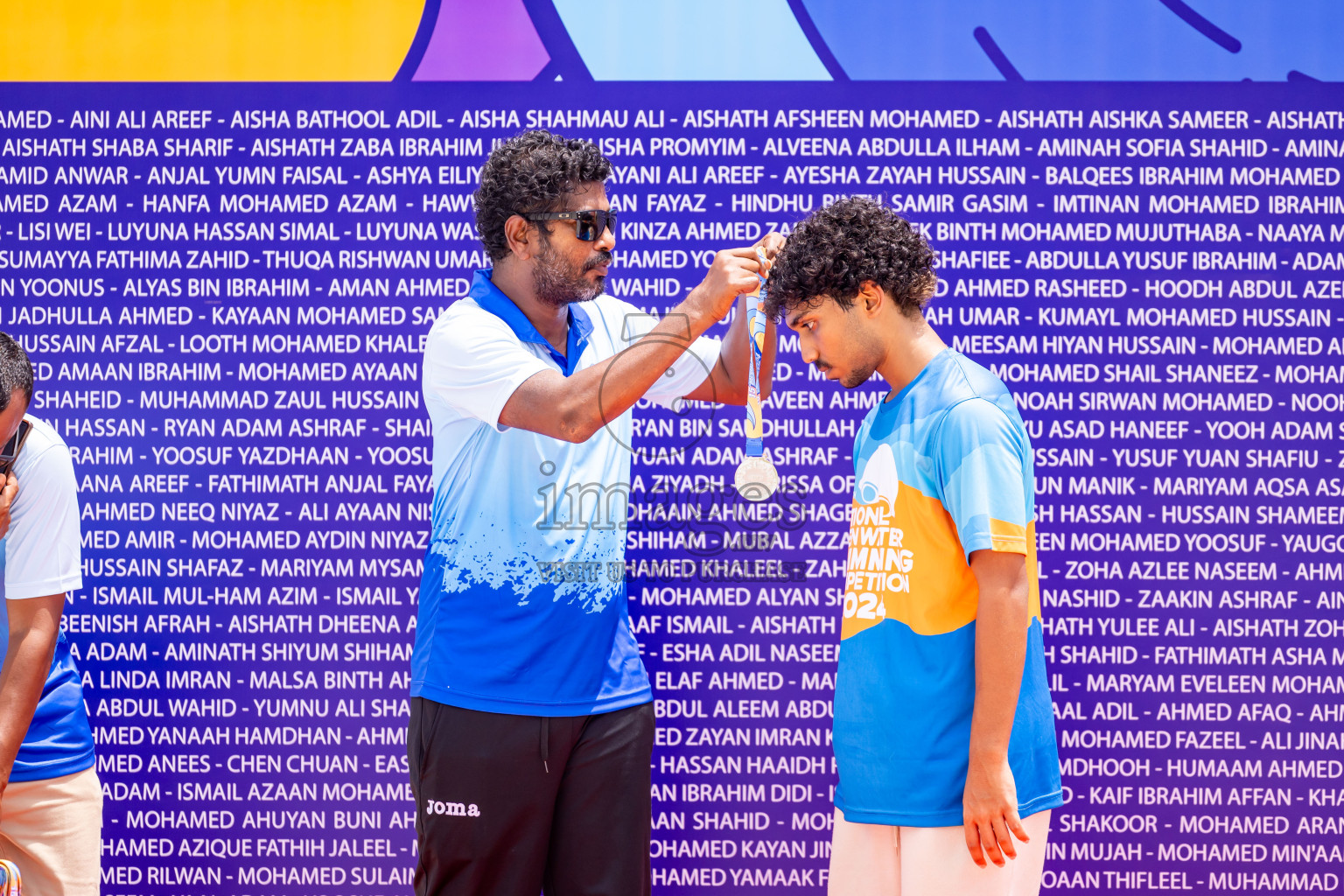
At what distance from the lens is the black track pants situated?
2.01 meters

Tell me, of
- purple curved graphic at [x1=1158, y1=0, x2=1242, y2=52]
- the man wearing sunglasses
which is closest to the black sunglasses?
the man wearing sunglasses

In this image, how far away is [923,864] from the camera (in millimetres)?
1707

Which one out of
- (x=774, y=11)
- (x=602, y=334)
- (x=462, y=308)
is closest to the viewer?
(x=462, y=308)

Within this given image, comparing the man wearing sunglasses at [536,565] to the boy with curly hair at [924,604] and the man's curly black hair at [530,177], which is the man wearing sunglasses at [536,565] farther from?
the boy with curly hair at [924,604]

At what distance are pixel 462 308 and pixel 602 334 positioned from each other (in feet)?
1.16

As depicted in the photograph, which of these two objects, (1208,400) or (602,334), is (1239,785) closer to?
(1208,400)

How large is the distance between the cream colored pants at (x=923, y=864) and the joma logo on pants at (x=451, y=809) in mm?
789

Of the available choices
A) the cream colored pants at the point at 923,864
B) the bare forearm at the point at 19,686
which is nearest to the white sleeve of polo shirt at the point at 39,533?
the bare forearm at the point at 19,686

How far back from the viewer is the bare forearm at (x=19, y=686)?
202 centimetres

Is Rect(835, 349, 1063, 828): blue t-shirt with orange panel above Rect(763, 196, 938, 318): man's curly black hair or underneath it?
underneath

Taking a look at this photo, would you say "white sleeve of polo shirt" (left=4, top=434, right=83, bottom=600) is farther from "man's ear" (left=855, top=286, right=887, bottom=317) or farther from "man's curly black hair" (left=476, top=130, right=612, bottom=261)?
"man's ear" (left=855, top=286, right=887, bottom=317)

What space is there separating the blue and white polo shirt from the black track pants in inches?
2.3

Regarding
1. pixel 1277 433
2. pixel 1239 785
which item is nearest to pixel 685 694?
pixel 1239 785

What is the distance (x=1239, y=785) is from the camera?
2.76m
